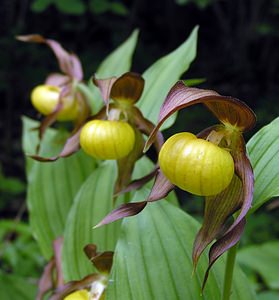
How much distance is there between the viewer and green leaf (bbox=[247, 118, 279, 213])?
2.46 ft

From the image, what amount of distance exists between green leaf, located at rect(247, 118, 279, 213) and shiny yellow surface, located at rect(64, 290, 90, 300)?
1.22 feet

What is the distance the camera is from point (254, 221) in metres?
2.27

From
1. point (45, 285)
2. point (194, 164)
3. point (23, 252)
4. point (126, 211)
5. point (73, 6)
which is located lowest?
point (23, 252)

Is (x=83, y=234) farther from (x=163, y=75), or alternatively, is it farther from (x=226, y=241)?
(x=226, y=241)

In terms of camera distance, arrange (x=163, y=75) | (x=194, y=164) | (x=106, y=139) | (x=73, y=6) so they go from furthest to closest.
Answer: (x=73, y=6) → (x=163, y=75) → (x=106, y=139) → (x=194, y=164)

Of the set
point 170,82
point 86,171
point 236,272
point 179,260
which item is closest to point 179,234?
point 179,260

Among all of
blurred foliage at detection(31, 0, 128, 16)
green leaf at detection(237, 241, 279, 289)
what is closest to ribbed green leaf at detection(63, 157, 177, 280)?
green leaf at detection(237, 241, 279, 289)

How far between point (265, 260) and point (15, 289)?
0.80m

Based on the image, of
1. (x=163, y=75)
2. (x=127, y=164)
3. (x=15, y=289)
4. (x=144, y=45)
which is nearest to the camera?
(x=127, y=164)

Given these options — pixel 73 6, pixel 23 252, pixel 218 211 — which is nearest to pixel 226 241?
pixel 218 211

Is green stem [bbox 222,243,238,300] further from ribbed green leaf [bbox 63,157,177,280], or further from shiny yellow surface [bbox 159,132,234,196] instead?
ribbed green leaf [bbox 63,157,177,280]

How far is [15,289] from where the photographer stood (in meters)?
1.44

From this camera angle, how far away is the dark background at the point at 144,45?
3207mm

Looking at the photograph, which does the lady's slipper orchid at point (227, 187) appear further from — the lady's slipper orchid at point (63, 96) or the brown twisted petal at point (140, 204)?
the lady's slipper orchid at point (63, 96)
